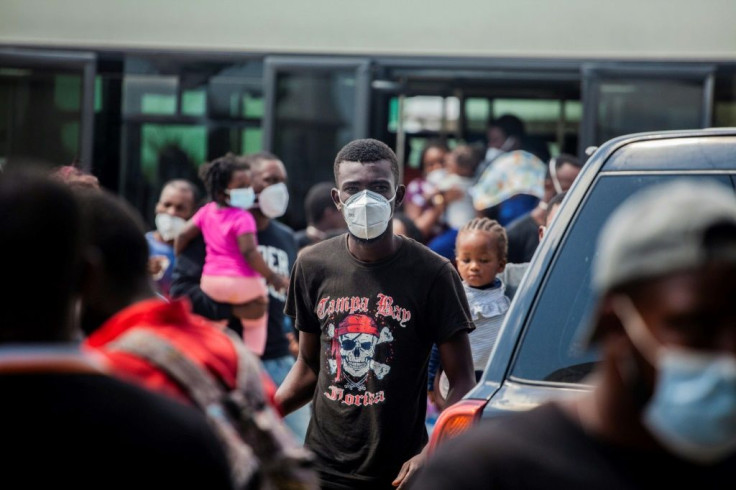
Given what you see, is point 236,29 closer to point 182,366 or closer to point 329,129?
point 329,129

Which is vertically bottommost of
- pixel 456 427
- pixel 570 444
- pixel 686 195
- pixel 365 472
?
pixel 365 472

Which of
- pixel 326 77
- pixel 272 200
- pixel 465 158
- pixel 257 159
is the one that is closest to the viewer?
pixel 272 200

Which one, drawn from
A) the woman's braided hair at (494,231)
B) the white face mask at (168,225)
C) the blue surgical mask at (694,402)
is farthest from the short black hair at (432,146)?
the blue surgical mask at (694,402)

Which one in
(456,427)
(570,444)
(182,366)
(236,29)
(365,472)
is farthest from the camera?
(236,29)

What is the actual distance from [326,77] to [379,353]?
621 centimetres

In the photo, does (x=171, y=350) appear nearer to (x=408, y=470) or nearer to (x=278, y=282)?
(x=408, y=470)

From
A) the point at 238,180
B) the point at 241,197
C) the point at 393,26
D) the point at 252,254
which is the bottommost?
the point at 252,254

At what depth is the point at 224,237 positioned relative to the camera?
25.4ft

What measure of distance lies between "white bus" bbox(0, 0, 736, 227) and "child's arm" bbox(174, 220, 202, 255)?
2.41 meters

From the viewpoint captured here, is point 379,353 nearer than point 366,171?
Yes

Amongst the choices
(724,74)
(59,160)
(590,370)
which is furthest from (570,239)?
(59,160)

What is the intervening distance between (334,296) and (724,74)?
599 cm

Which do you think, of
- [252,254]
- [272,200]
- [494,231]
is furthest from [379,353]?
[272,200]

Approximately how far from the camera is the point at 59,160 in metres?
10.9
